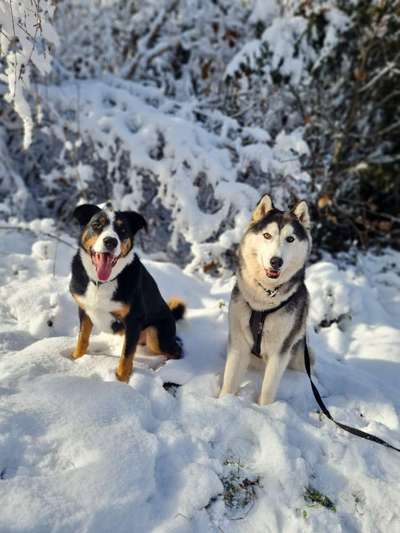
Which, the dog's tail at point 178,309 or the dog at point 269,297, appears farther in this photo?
the dog's tail at point 178,309

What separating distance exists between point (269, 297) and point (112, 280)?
A: 3.64ft

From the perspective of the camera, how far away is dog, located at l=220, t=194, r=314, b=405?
257 cm

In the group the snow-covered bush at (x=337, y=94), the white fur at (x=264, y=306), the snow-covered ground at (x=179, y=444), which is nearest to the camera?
the snow-covered ground at (x=179, y=444)

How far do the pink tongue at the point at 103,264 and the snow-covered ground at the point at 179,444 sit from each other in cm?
73

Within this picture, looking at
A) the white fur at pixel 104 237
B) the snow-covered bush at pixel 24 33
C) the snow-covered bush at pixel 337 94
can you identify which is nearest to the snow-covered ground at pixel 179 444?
the white fur at pixel 104 237

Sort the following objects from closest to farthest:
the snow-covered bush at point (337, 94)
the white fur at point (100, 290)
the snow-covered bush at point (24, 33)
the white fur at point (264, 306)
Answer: the snow-covered bush at point (24, 33) < the white fur at point (264, 306) < the white fur at point (100, 290) < the snow-covered bush at point (337, 94)

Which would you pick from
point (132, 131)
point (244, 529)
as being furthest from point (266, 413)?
point (132, 131)

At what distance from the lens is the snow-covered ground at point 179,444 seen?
5.98 ft

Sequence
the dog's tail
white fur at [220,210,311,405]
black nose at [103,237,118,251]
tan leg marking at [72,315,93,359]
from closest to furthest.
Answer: black nose at [103,237,118,251]
white fur at [220,210,311,405]
tan leg marking at [72,315,93,359]
the dog's tail

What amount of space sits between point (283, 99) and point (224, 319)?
5.11 meters

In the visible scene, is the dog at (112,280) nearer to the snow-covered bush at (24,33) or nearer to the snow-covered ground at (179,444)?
the snow-covered ground at (179,444)

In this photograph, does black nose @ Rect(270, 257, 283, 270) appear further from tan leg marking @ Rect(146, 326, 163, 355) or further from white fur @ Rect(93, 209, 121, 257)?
tan leg marking @ Rect(146, 326, 163, 355)

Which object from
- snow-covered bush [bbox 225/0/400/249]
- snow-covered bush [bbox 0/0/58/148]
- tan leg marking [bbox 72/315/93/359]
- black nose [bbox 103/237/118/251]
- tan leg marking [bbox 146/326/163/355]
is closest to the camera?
snow-covered bush [bbox 0/0/58/148]

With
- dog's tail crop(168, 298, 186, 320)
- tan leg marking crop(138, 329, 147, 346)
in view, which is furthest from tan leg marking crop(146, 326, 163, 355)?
dog's tail crop(168, 298, 186, 320)
